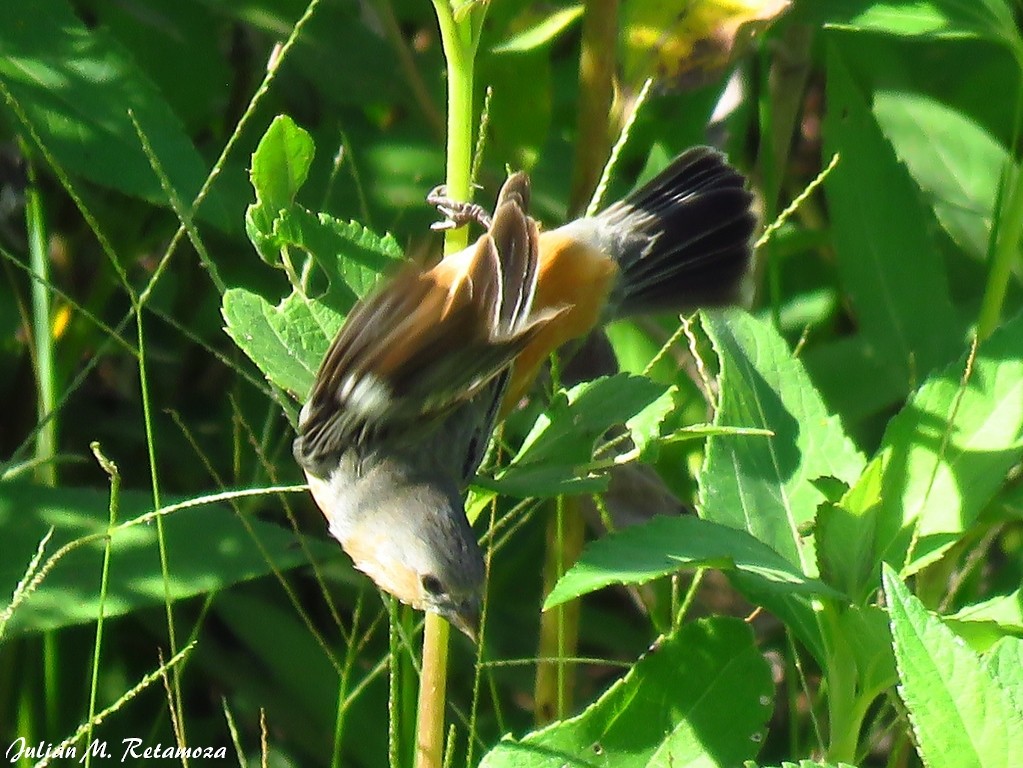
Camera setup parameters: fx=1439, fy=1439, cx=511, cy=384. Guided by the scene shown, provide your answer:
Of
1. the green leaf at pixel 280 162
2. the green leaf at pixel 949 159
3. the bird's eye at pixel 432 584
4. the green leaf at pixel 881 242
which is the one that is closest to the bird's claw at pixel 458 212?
the green leaf at pixel 280 162

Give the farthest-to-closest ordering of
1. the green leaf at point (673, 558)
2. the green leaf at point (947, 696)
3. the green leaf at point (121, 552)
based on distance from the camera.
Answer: the green leaf at point (121, 552)
the green leaf at point (673, 558)
the green leaf at point (947, 696)

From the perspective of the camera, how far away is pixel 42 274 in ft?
6.35

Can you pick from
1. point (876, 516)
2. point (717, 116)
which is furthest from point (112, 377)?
point (876, 516)

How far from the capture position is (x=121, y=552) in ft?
6.06

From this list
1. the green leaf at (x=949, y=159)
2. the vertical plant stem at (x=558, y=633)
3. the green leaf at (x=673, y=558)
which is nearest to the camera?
the green leaf at (x=673, y=558)

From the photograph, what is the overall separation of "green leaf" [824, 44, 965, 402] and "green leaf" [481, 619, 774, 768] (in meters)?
0.86

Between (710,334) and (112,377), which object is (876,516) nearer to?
(710,334)

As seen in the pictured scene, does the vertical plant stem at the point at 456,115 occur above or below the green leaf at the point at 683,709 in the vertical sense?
above

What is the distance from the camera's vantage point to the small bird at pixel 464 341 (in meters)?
1.37

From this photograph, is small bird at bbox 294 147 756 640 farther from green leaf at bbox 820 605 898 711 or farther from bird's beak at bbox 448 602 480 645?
green leaf at bbox 820 605 898 711

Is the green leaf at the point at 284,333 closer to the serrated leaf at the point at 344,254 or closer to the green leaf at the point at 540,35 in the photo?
the serrated leaf at the point at 344,254

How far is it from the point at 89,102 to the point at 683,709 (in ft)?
3.50

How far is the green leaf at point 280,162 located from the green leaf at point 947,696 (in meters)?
0.68

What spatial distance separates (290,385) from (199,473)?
1105mm
